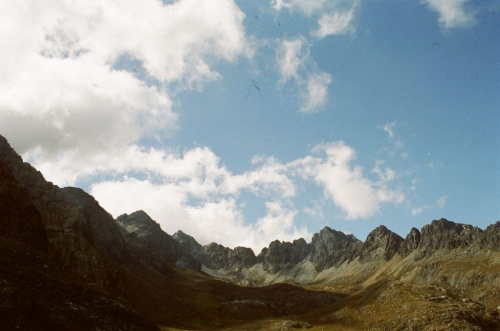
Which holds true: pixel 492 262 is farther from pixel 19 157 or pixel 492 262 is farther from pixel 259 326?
pixel 19 157

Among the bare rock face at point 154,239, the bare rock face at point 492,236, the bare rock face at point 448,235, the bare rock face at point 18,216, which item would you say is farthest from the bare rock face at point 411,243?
the bare rock face at point 18,216

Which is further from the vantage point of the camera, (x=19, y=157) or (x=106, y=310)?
(x=19, y=157)

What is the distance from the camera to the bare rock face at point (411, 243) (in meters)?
178

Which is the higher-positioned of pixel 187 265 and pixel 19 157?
pixel 19 157

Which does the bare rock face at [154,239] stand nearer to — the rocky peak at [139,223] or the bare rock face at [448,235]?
the rocky peak at [139,223]

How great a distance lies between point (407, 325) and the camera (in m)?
50.7

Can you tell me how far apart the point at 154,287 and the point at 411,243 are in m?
147

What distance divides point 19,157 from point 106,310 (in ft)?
240

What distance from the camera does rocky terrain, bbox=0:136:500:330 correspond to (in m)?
29.7

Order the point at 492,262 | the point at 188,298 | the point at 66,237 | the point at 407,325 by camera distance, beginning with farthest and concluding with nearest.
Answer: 1. the point at 492,262
2. the point at 188,298
3. the point at 66,237
4. the point at 407,325

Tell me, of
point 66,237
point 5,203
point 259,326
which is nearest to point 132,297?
point 66,237

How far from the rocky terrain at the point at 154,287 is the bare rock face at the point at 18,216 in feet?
0.60

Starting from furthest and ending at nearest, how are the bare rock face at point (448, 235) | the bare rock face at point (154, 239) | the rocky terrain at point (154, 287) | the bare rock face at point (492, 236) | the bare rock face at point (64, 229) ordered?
the bare rock face at point (154, 239) → the bare rock face at point (448, 235) → the bare rock face at point (492, 236) → the bare rock face at point (64, 229) → the rocky terrain at point (154, 287)

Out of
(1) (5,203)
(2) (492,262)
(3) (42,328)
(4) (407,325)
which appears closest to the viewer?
(3) (42,328)
